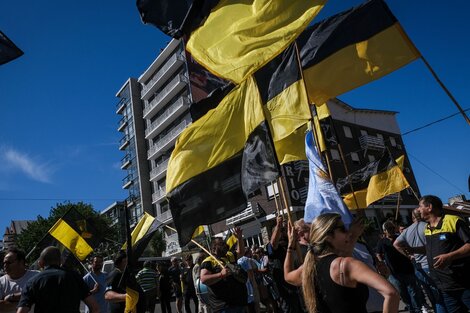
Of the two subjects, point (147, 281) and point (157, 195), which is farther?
point (157, 195)

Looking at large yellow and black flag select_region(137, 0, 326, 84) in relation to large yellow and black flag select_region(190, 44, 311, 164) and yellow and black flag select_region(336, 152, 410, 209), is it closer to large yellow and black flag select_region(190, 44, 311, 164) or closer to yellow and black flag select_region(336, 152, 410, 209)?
large yellow and black flag select_region(190, 44, 311, 164)

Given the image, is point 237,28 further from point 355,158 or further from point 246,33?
point 355,158

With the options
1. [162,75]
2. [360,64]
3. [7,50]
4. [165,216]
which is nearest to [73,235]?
[7,50]

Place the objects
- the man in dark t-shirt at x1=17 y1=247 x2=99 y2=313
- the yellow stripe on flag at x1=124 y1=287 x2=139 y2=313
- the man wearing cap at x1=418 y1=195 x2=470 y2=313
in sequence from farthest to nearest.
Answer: the yellow stripe on flag at x1=124 y1=287 x2=139 y2=313
the man wearing cap at x1=418 y1=195 x2=470 y2=313
the man in dark t-shirt at x1=17 y1=247 x2=99 y2=313

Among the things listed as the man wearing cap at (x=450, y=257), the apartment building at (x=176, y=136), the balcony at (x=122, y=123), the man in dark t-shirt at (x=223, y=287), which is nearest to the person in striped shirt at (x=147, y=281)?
the man in dark t-shirt at (x=223, y=287)

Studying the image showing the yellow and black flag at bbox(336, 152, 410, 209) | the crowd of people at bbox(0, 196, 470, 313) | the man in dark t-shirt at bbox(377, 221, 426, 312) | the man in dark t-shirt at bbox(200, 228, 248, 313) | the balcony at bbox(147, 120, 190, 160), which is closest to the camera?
the crowd of people at bbox(0, 196, 470, 313)

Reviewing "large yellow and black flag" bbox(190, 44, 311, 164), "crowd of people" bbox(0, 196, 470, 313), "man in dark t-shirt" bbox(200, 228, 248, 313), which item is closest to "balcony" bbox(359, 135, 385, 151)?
"crowd of people" bbox(0, 196, 470, 313)

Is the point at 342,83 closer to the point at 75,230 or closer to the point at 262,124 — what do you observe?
the point at 262,124

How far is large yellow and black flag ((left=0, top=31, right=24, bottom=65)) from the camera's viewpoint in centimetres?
424

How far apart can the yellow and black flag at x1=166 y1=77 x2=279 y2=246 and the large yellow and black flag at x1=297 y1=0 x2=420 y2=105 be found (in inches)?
35.7

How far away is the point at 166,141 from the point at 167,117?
2.97 m

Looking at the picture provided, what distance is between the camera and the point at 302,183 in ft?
107

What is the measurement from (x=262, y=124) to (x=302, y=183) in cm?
2810

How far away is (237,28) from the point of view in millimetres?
5637
